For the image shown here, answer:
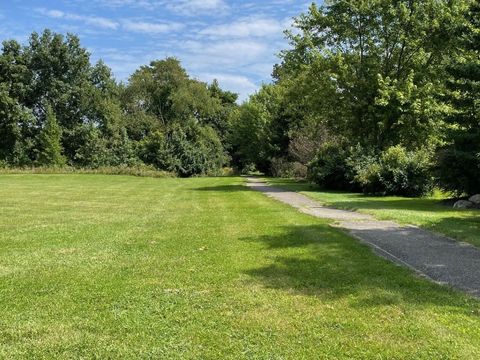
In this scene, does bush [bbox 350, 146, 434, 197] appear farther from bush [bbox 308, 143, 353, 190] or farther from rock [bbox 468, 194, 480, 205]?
rock [bbox 468, 194, 480, 205]

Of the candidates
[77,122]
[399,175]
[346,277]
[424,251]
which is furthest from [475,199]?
[77,122]

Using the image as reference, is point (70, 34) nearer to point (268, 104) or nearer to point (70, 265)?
point (268, 104)

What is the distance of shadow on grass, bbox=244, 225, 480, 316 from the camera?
5516 mm

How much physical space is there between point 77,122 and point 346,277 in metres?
60.1

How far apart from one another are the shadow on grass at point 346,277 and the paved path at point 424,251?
321 mm

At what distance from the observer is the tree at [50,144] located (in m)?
55.8

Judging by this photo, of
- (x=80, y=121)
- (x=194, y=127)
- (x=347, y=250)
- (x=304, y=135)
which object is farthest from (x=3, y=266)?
(x=80, y=121)

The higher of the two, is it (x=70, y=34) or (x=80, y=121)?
(x=70, y=34)

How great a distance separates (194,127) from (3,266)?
171 ft

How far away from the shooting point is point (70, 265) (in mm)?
7281

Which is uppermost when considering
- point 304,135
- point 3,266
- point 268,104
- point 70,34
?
point 70,34

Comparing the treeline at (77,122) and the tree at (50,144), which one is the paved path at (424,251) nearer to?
the treeline at (77,122)

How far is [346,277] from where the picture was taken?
646cm

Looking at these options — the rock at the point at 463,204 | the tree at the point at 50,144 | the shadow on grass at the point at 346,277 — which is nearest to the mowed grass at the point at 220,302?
the shadow on grass at the point at 346,277
